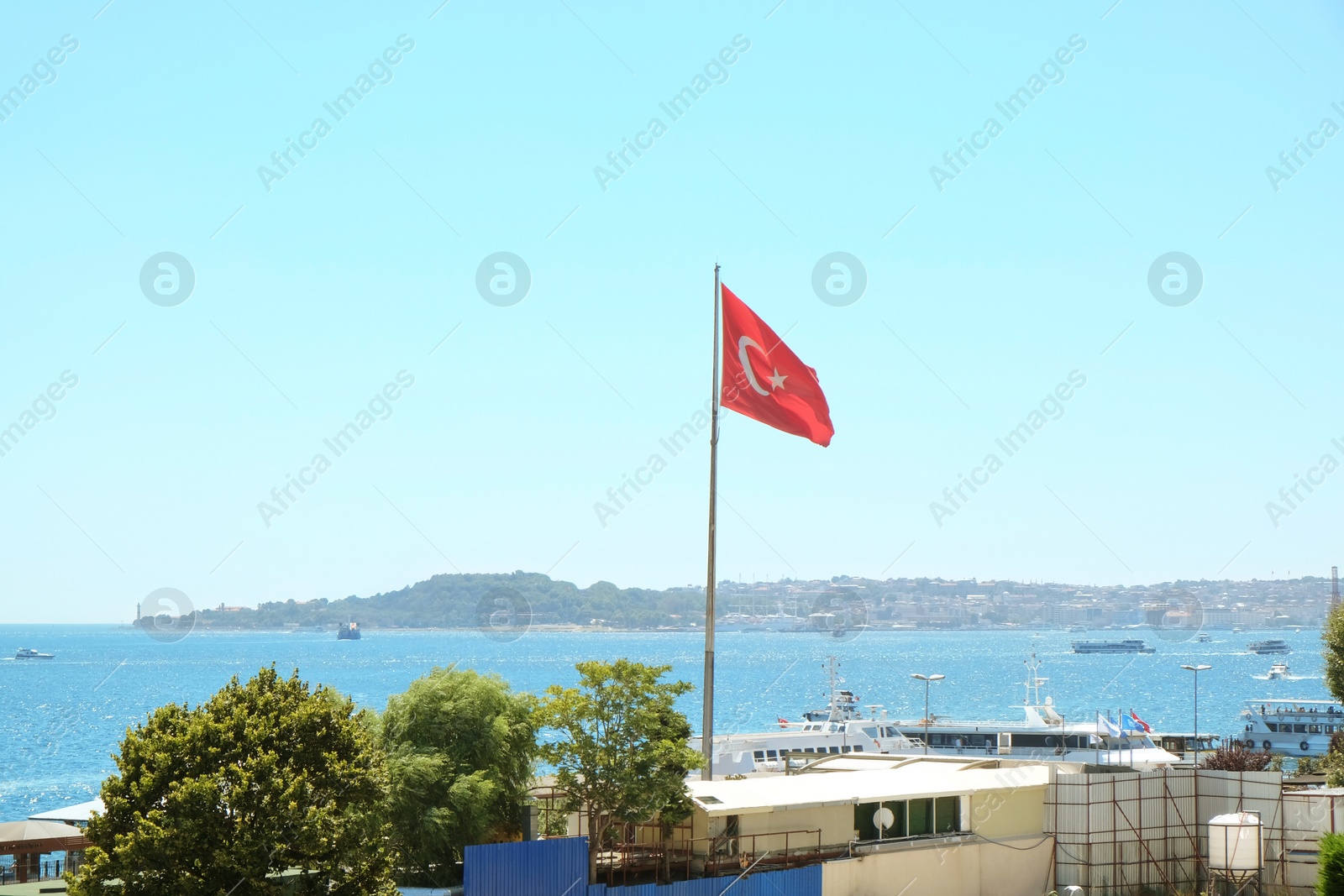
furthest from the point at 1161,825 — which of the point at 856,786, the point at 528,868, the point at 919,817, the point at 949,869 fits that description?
the point at 528,868

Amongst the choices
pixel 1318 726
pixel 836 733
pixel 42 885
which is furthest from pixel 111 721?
pixel 42 885

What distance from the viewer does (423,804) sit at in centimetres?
2853

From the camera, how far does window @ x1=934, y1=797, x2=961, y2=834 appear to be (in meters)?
35.0

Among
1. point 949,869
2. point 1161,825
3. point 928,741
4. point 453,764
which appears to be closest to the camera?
point 453,764

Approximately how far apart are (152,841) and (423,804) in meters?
6.72

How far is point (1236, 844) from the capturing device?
104 feet

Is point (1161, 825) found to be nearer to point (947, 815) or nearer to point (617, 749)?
point (947, 815)

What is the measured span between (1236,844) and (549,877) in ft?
54.2

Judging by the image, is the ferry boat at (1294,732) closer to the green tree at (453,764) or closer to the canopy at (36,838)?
the green tree at (453,764)

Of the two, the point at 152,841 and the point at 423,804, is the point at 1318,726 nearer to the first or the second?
the point at 423,804

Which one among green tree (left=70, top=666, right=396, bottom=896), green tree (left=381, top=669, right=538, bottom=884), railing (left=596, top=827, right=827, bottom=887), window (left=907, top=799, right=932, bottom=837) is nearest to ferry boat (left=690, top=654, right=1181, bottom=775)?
window (left=907, top=799, right=932, bottom=837)

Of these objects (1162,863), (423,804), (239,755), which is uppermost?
(239,755)

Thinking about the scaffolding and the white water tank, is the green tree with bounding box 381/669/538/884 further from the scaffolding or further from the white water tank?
the white water tank

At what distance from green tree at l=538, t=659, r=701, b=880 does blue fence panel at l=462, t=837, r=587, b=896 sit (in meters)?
0.98
